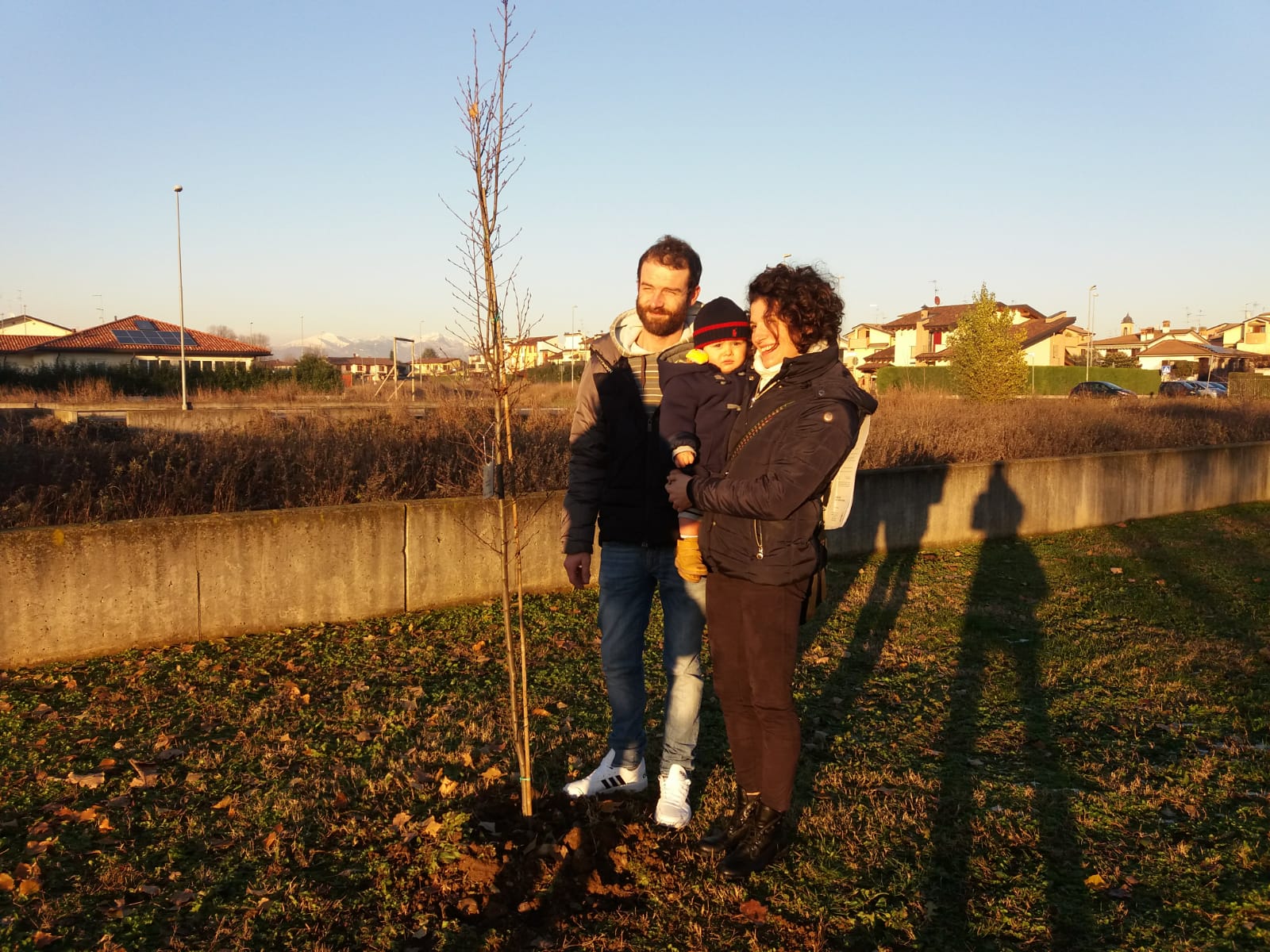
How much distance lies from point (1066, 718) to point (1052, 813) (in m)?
1.36

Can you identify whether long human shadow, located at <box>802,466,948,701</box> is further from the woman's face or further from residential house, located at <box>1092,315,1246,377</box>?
residential house, located at <box>1092,315,1246,377</box>

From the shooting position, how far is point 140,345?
202 ft

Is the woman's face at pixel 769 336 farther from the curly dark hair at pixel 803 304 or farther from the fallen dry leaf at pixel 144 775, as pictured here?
the fallen dry leaf at pixel 144 775

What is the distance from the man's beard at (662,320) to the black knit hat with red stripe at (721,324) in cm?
29

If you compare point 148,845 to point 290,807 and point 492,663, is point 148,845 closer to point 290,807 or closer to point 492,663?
point 290,807

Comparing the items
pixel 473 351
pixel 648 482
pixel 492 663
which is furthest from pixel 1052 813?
pixel 492 663

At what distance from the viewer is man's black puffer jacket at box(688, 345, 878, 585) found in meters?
3.07

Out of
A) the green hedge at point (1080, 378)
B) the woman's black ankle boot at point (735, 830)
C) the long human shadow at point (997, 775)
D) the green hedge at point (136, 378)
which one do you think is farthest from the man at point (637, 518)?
the green hedge at point (1080, 378)

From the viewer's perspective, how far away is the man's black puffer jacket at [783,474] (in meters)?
3.07

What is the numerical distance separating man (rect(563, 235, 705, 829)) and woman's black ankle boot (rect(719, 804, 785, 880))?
13.7 inches

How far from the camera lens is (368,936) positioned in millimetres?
2975

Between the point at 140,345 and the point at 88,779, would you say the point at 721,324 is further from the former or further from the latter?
the point at 140,345

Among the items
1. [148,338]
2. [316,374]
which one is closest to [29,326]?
[148,338]

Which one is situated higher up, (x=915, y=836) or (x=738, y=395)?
(x=738, y=395)
